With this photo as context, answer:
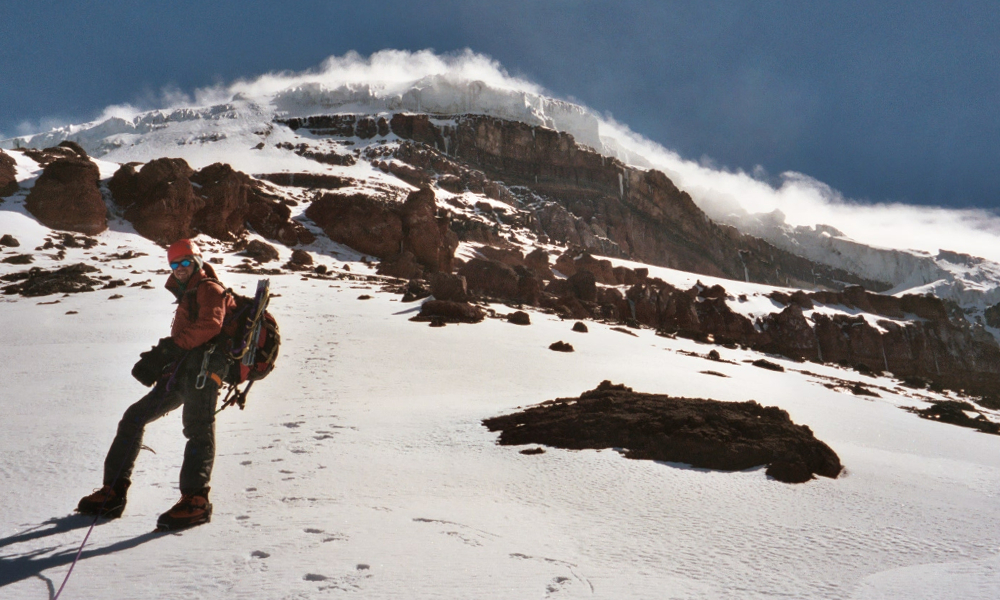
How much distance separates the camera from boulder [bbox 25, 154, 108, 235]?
31891 mm

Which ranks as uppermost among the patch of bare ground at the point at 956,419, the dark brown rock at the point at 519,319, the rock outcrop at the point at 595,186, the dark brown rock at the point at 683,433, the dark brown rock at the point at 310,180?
the rock outcrop at the point at 595,186

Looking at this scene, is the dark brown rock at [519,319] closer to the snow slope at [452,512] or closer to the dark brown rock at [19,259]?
the snow slope at [452,512]

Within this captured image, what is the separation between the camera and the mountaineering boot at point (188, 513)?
2.97 m

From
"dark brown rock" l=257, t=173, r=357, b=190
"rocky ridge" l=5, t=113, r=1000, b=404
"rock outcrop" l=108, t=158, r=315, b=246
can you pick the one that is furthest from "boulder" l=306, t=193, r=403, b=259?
"dark brown rock" l=257, t=173, r=357, b=190

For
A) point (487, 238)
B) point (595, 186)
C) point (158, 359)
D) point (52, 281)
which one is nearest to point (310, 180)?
point (487, 238)

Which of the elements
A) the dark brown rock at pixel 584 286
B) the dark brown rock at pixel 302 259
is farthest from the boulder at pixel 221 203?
the dark brown rock at pixel 584 286

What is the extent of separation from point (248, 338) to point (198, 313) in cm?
35

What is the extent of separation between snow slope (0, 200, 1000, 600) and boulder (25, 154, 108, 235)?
30.7 meters

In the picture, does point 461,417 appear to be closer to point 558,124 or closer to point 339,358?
point 339,358

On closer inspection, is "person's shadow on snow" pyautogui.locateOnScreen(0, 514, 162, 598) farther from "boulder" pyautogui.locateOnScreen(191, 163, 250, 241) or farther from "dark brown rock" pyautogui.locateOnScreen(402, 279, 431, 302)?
"boulder" pyautogui.locateOnScreen(191, 163, 250, 241)

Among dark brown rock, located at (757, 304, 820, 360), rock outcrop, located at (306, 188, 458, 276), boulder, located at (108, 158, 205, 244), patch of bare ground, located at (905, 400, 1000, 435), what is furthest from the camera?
dark brown rock, located at (757, 304, 820, 360)

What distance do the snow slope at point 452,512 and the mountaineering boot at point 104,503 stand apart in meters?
0.07

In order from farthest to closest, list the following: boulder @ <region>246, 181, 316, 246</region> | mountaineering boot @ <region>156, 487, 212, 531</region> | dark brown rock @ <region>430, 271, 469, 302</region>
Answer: boulder @ <region>246, 181, 316, 246</region>, dark brown rock @ <region>430, 271, 469, 302</region>, mountaineering boot @ <region>156, 487, 212, 531</region>

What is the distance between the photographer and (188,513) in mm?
3047
